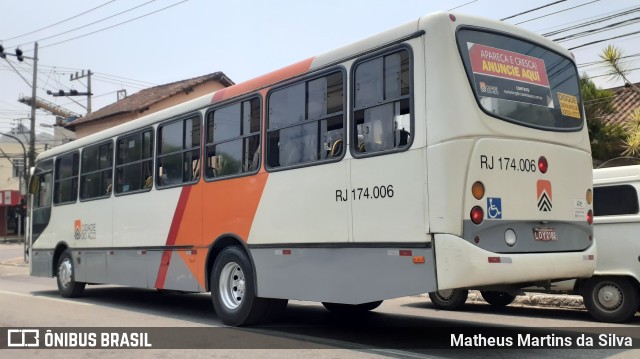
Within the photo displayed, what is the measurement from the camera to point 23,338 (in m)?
7.53

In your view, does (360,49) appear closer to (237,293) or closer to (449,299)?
(237,293)

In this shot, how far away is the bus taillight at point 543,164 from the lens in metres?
6.33

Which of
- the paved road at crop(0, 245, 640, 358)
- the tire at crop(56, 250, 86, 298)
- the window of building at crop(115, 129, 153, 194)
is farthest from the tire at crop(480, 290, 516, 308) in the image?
the tire at crop(56, 250, 86, 298)

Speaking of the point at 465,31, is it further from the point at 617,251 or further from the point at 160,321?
the point at 160,321

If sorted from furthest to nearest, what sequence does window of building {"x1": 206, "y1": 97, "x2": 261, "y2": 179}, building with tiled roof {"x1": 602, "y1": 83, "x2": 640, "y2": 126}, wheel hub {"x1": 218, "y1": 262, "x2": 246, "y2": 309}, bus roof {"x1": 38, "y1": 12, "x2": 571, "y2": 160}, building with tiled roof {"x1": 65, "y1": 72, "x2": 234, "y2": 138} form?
building with tiled roof {"x1": 65, "y1": 72, "x2": 234, "y2": 138}
building with tiled roof {"x1": 602, "y1": 83, "x2": 640, "y2": 126}
wheel hub {"x1": 218, "y1": 262, "x2": 246, "y2": 309}
window of building {"x1": 206, "y1": 97, "x2": 261, "y2": 179}
bus roof {"x1": 38, "y1": 12, "x2": 571, "y2": 160}

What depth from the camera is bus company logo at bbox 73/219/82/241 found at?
12180mm

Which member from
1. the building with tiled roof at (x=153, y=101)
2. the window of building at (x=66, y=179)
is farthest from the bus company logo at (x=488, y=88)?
the building with tiled roof at (x=153, y=101)

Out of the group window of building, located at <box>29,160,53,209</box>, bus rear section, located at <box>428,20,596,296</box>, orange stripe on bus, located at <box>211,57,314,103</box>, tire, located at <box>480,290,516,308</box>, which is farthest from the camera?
window of building, located at <box>29,160,53,209</box>

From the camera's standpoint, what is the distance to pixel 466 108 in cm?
584

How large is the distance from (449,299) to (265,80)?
5175 mm

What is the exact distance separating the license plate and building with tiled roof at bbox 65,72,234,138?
2868cm

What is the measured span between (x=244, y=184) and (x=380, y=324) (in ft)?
8.89

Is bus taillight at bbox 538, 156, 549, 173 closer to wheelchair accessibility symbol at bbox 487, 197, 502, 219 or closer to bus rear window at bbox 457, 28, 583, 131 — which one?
bus rear window at bbox 457, 28, 583, 131

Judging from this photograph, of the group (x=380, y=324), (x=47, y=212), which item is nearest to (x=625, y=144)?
(x=380, y=324)
